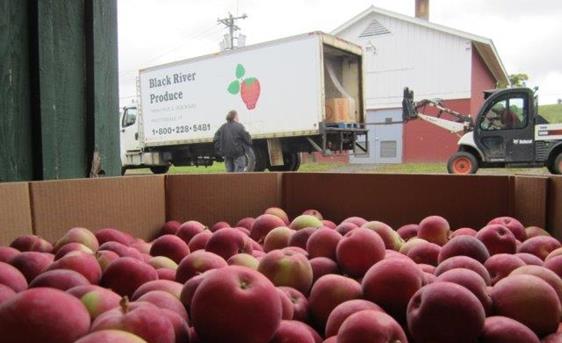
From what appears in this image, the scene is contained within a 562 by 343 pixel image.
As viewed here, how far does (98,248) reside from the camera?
6.02 feet

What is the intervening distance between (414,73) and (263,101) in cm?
884

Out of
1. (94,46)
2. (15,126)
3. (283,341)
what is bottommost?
(283,341)

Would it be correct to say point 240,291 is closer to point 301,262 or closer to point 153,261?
point 301,262

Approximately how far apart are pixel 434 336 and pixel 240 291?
1.43ft

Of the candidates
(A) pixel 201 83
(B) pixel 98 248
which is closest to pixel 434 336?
(B) pixel 98 248

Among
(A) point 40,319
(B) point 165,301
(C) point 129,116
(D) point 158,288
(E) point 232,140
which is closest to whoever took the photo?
(A) point 40,319

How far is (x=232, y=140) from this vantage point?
8.84 meters

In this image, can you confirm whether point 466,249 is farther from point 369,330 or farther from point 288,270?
point 369,330

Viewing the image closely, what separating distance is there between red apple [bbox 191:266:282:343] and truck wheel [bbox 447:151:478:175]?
33.3 ft

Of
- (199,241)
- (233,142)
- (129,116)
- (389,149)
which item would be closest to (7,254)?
(199,241)

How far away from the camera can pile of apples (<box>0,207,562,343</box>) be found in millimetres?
965

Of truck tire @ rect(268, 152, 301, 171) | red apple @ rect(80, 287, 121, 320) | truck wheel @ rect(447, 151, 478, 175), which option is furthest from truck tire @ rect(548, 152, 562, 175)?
red apple @ rect(80, 287, 121, 320)

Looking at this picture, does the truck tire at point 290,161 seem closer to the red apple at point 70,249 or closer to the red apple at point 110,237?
the red apple at point 110,237

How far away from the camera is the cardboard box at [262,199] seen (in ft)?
6.57
